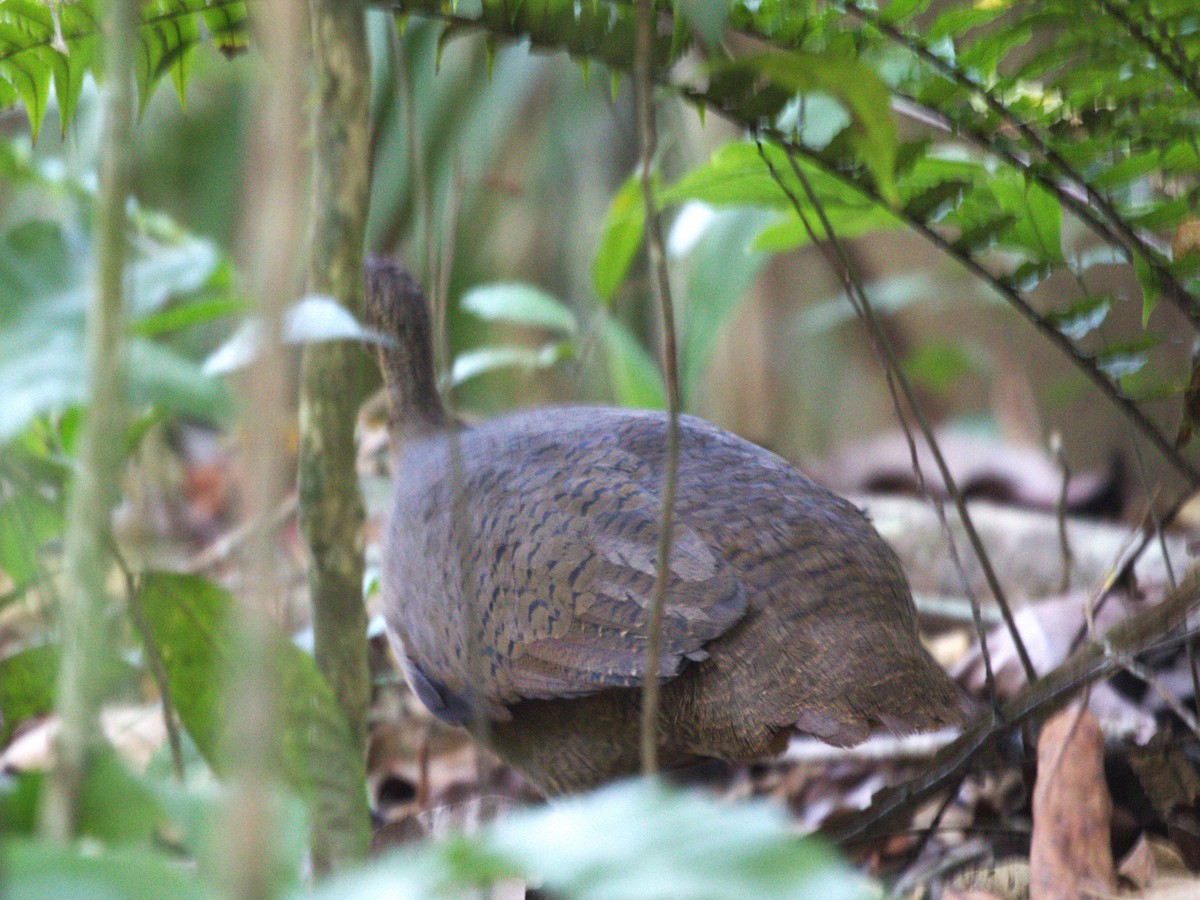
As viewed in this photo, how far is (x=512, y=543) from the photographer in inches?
92.4

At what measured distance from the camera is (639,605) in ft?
7.14

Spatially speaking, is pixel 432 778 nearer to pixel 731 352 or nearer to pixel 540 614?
pixel 540 614

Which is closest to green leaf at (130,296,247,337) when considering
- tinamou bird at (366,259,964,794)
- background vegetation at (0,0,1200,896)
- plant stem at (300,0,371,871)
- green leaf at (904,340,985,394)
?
background vegetation at (0,0,1200,896)

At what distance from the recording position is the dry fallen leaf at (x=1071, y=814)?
6.68 ft

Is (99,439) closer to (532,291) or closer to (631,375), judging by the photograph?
(532,291)

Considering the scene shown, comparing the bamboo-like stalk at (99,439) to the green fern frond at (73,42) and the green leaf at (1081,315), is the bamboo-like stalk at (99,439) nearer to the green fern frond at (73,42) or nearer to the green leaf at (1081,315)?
the green fern frond at (73,42)

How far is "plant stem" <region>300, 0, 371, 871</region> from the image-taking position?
2.06 metres

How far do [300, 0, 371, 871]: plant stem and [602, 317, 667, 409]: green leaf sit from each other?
6.67ft

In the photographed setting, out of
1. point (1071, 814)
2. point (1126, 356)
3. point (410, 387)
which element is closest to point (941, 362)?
point (410, 387)

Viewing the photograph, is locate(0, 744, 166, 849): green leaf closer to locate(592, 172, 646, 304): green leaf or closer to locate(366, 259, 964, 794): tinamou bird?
locate(366, 259, 964, 794): tinamou bird

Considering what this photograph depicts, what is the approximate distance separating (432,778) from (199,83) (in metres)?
5.60

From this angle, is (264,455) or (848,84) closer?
(264,455)

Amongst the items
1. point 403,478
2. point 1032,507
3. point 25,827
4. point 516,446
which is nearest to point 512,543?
point 516,446

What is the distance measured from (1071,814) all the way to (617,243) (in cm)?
225
